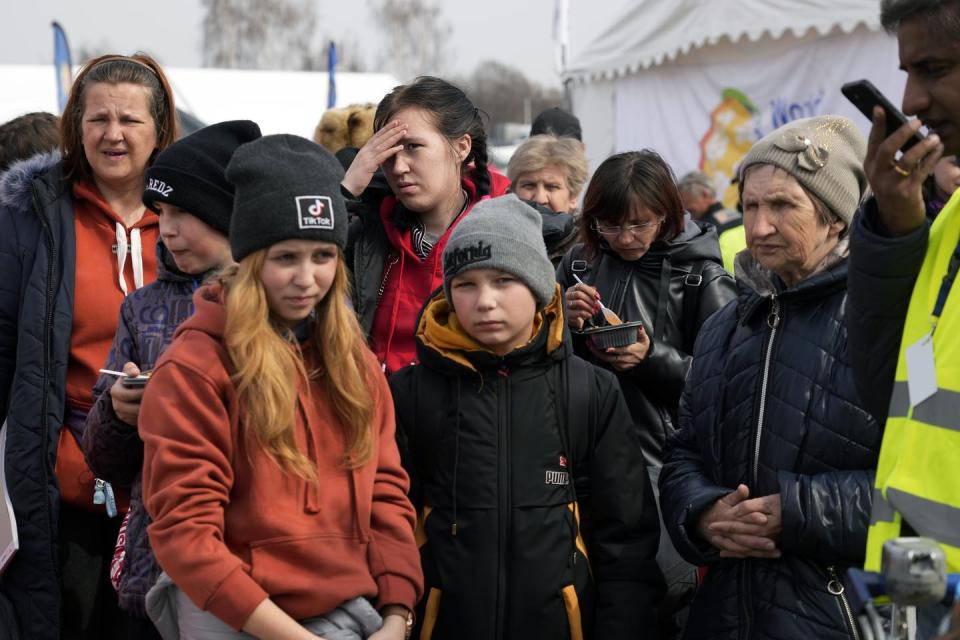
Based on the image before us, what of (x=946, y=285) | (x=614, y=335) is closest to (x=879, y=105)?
(x=946, y=285)

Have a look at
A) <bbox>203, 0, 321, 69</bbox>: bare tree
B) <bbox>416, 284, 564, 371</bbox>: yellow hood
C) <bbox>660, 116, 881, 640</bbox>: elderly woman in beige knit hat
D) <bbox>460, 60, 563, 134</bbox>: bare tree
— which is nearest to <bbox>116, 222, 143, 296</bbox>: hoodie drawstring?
<bbox>416, 284, 564, 371</bbox>: yellow hood

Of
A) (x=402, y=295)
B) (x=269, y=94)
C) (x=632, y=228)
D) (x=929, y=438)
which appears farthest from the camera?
(x=269, y=94)

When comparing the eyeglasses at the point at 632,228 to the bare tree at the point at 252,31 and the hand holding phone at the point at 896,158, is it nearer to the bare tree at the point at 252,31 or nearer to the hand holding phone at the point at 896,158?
the hand holding phone at the point at 896,158

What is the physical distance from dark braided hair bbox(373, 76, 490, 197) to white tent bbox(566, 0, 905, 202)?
4.53m

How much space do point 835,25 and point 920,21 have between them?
676 cm

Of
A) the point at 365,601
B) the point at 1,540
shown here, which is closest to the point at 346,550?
the point at 365,601

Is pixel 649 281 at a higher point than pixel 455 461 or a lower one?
higher

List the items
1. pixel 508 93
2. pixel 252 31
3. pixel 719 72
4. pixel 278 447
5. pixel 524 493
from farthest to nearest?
pixel 508 93
pixel 252 31
pixel 719 72
pixel 524 493
pixel 278 447

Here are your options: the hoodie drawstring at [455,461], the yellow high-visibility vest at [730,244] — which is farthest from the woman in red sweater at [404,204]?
the yellow high-visibility vest at [730,244]

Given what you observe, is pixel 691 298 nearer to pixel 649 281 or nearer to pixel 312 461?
pixel 649 281

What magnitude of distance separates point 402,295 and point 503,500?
2.99 ft

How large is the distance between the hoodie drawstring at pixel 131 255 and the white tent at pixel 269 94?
11.0 meters

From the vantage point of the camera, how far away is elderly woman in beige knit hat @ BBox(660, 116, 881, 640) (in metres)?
2.64

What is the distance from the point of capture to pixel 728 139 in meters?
9.47
